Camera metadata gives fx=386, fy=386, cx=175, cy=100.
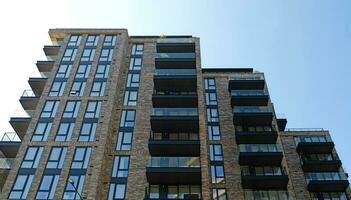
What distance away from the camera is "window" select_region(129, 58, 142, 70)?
44.5 meters

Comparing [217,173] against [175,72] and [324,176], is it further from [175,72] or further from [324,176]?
[175,72]

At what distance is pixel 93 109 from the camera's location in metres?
37.4

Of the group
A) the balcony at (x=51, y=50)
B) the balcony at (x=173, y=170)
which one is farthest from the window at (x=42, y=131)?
the balcony at (x=51, y=50)

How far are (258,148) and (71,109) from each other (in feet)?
60.4

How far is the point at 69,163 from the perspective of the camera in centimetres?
3228

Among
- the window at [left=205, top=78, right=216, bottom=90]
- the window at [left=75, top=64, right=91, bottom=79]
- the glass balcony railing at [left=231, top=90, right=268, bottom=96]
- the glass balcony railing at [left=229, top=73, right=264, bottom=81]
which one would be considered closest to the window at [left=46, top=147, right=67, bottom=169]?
the window at [left=75, top=64, right=91, bottom=79]

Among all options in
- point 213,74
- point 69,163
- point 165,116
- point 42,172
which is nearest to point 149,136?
point 165,116

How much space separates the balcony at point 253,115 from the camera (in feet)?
130

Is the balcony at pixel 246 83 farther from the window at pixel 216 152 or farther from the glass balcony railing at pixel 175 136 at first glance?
the glass balcony railing at pixel 175 136

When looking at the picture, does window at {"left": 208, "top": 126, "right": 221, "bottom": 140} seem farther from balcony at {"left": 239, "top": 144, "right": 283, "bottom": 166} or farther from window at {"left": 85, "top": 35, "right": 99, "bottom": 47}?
window at {"left": 85, "top": 35, "right": 99, "bottom": 47}

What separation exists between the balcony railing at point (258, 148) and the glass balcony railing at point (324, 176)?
3.89 metres

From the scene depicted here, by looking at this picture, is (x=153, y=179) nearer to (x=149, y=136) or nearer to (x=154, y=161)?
(x=154, y=161)

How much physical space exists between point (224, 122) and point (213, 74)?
8.50 metres

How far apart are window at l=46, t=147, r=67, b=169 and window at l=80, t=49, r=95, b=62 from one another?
1359 centimetres
